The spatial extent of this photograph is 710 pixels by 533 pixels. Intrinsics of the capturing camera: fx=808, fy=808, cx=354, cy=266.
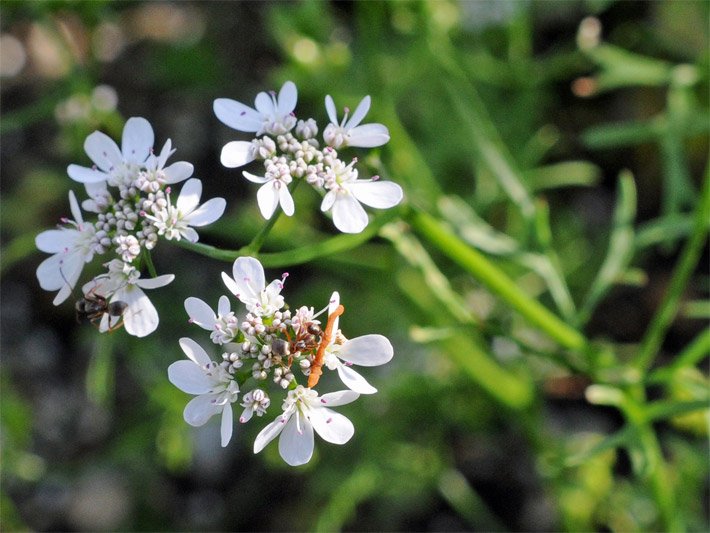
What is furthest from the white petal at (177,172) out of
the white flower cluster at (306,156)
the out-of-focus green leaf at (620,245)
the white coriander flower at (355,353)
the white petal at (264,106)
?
the out-of-focus green leaf at (620,245)

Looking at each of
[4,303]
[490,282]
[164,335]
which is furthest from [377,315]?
[4,303]

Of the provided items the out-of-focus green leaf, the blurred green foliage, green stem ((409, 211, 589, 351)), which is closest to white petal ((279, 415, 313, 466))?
green stem ((409, 211, 589, 351))

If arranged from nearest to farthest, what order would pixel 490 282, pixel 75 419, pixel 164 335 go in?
pixel 490 282 → pixel 164 335 → pixel 75 419

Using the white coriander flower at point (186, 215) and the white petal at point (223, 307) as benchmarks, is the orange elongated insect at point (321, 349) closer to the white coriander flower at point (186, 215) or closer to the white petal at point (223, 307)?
the white petal at point (223, 307)

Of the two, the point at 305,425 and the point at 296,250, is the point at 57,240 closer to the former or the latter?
the point at 296,250

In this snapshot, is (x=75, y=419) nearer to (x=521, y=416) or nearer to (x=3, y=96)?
(x=3, y=96)

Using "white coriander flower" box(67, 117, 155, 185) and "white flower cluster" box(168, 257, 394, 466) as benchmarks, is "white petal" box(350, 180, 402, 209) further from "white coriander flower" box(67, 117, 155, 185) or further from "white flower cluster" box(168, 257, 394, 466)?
"white coriander flower" box(67, 117, 155, 185)
